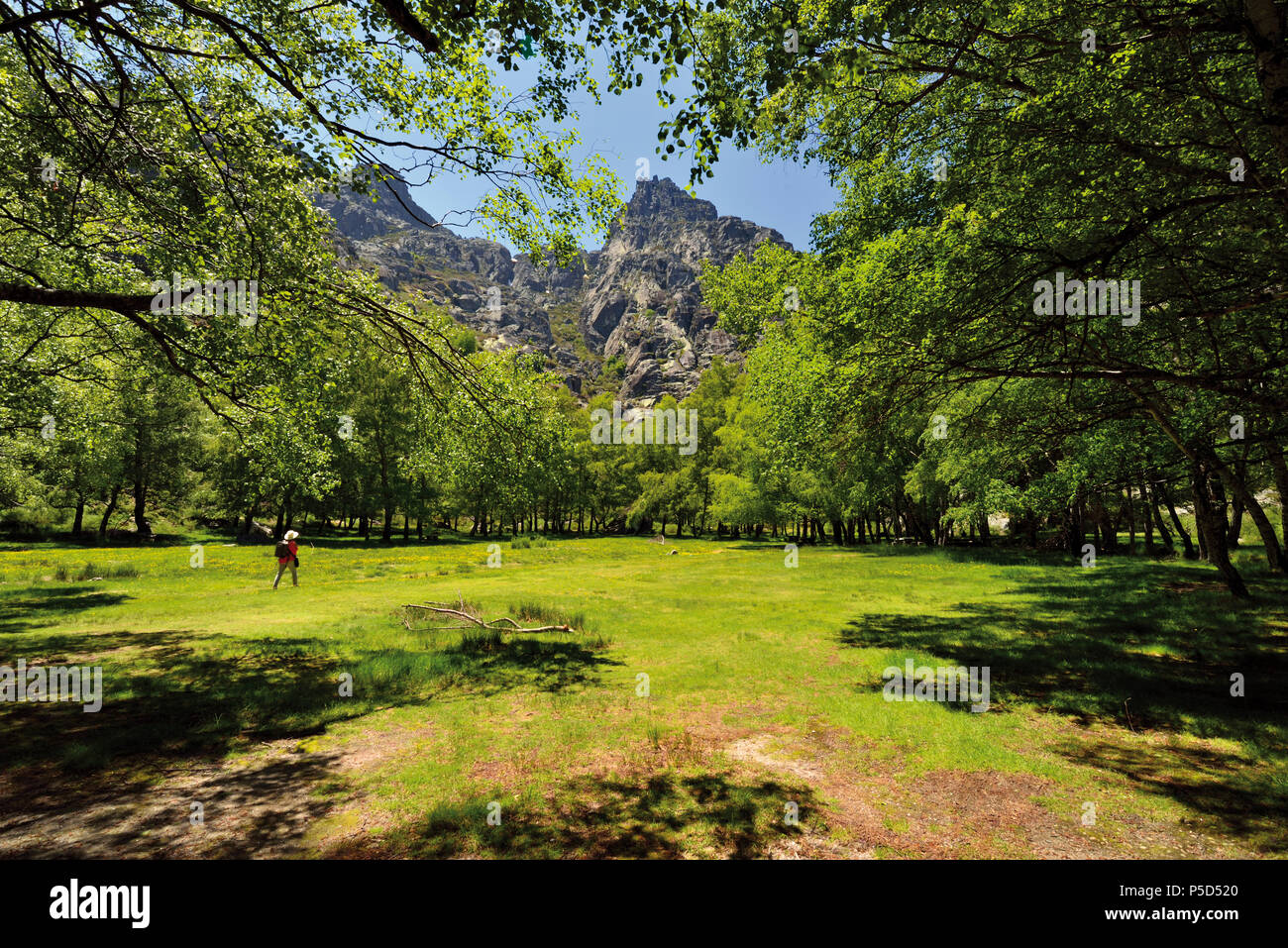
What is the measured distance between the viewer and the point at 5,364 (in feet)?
44.5

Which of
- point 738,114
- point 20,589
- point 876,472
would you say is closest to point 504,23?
point 738,114

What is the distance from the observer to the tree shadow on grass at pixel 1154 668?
625cm

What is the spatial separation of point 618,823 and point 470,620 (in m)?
11.1

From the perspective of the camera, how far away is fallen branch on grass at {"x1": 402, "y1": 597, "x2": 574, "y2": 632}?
48.1ft

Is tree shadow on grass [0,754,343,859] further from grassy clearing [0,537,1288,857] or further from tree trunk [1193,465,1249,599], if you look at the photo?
tree trunk [1193,465,1249,599]

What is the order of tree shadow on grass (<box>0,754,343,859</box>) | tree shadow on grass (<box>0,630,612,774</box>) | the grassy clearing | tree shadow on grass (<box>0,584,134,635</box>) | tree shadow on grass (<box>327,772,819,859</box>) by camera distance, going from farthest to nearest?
tree shadow on grass (<box>0,584,134,635</box>)
tree shadow on grass (<box>0,630,612,774</box>)
the grassy clearing
tree shadow on grass (<box>327,772,819,859</box>)
tree shadow on grass (<box>0,754,343,859</box>)

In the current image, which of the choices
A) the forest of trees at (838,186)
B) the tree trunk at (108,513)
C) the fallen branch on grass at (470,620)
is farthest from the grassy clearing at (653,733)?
the tree trunk at (108,513)

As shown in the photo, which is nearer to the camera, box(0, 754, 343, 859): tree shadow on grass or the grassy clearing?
box(0, 754, 343, 859): tree shadow on grass

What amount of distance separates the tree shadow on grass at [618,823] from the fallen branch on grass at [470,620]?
27.9 feet

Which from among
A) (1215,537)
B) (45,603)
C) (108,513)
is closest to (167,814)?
(45,603)

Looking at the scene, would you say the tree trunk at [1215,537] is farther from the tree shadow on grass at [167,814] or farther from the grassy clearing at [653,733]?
the tree shadow on grass at [167,814]

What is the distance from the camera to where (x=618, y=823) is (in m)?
5.31

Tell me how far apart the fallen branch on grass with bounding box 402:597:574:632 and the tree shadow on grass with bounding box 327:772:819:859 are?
8.50 metres

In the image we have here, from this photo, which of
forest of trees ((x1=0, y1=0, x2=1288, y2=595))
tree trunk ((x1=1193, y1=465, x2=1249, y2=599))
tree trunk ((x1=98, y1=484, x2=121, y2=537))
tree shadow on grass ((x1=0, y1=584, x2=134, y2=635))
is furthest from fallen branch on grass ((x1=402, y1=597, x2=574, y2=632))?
tree trunk ((x1=98, y1=484, x2=121, y2=537))
